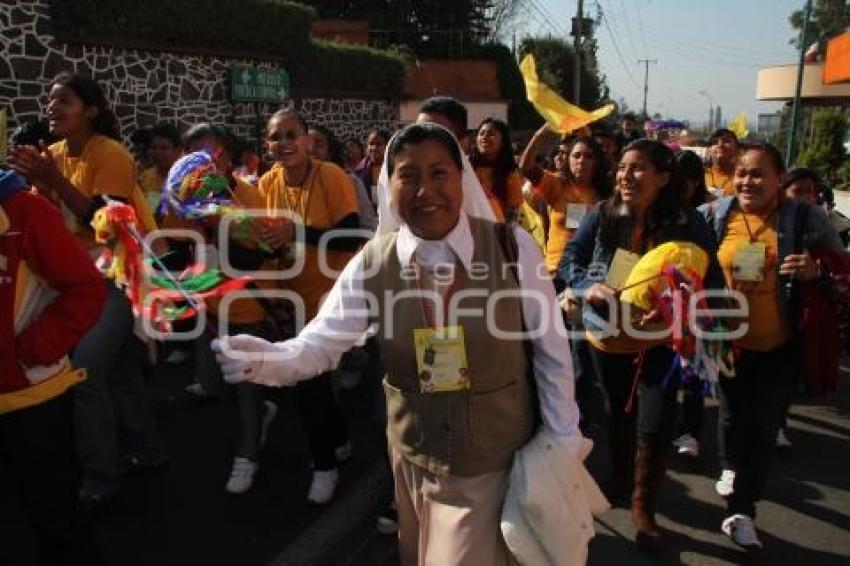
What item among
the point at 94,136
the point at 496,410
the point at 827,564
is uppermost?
the point at 94,136

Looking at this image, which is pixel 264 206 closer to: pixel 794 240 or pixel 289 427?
pixel 289 427

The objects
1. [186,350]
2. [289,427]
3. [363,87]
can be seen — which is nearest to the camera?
[289,427]

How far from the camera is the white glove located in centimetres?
208

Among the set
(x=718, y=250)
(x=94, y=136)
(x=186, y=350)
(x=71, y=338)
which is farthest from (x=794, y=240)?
(x=186, y=350)

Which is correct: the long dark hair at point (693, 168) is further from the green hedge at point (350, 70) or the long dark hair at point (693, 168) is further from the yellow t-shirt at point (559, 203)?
the green hedge at point (350, 70)

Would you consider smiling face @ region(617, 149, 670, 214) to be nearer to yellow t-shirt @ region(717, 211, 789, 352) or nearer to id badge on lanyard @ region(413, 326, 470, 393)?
yellow t-shirt @ region(717, 211, 789, 352)

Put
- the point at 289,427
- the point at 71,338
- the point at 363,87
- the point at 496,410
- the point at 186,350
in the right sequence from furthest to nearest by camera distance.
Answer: the point at 363,87 → the point at 186,350 → the point at 289,427 → the point at 71,338 → the point at 496,410

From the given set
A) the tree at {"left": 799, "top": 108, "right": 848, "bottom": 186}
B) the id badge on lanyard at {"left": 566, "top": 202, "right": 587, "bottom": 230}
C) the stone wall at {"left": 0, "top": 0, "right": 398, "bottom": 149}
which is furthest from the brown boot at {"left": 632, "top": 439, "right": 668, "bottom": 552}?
the tree at {"left": 799, "top": 108, "right": 848, "bottom": 186}

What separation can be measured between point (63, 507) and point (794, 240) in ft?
10.9

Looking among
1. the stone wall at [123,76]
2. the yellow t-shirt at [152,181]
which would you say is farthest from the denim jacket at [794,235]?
the stone wall at [123,76]

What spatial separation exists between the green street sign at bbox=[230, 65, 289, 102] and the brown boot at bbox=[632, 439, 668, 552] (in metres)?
9.82

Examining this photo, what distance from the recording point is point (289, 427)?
4.91 metres

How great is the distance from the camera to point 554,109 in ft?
15.3

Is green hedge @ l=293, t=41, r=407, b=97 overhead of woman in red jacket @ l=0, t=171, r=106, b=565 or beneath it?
overhead
